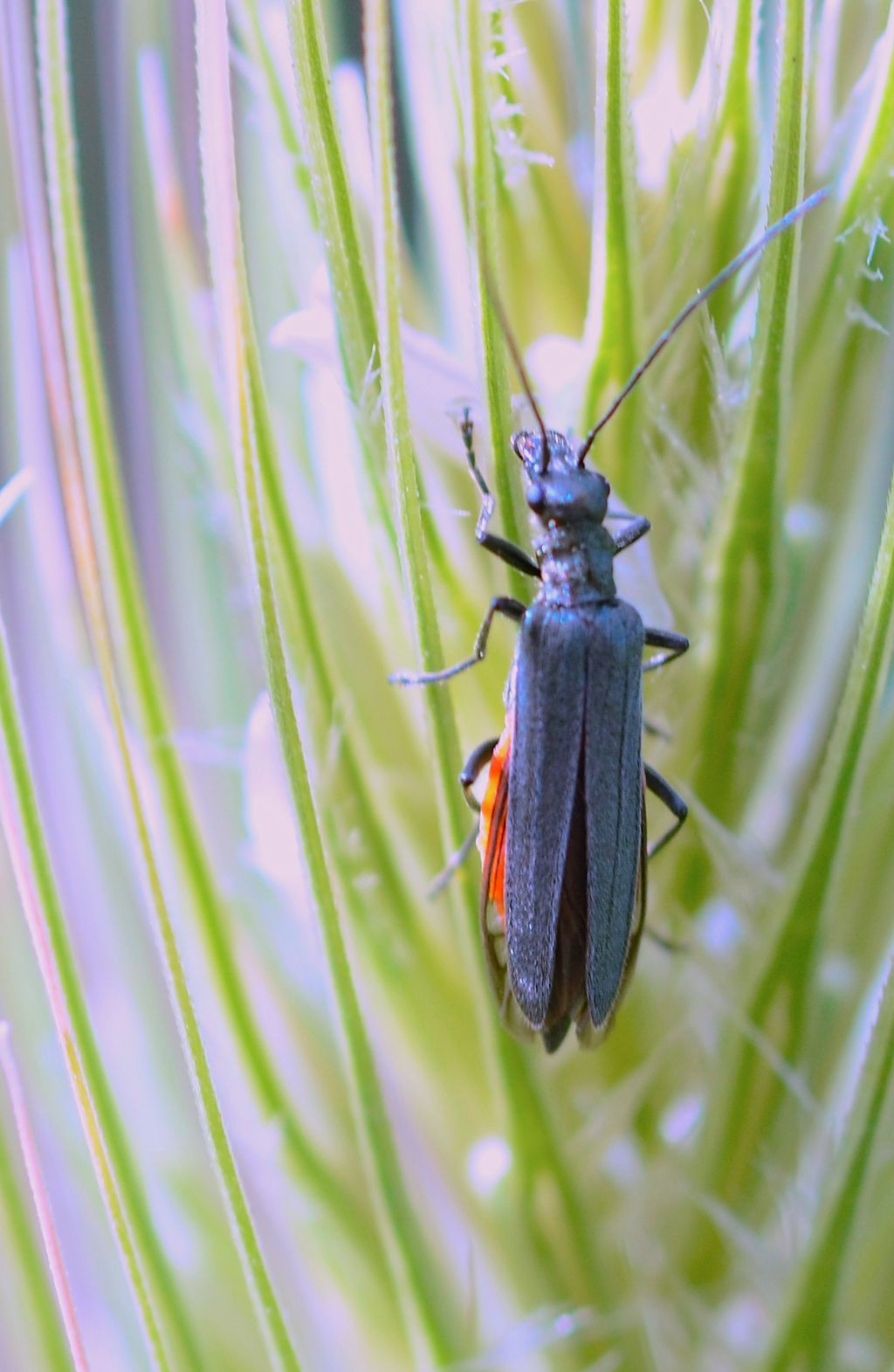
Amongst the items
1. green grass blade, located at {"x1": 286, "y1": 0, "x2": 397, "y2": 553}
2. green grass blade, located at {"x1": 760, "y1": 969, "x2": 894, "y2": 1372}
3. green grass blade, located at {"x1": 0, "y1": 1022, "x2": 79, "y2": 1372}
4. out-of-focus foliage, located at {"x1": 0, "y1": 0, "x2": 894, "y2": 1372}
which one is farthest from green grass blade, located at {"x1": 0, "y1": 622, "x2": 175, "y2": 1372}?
green grass blade, located at {"x1": 760, "y1": 969, "x2": 894, "y2": 1372}

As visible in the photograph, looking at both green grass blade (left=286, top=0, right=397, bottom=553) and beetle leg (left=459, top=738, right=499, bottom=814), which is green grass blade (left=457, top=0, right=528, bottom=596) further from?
beetle leg (left=459, top=738, right=499, bottom=814)

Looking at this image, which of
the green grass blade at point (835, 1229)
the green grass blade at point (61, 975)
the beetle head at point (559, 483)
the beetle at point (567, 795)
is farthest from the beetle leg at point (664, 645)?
the green grass blade at point (61, 975)

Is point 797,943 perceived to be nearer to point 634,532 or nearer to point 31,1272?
point 634,532

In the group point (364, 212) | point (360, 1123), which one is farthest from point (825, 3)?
point (360, 1123)

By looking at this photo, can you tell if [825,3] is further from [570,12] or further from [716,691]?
[716,691]

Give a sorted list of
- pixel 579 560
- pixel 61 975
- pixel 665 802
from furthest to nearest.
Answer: pixel 579 560 < pixel 665 802 < pixel 61 975

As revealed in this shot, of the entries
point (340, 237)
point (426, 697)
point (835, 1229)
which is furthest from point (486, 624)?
point (835, 1229)
